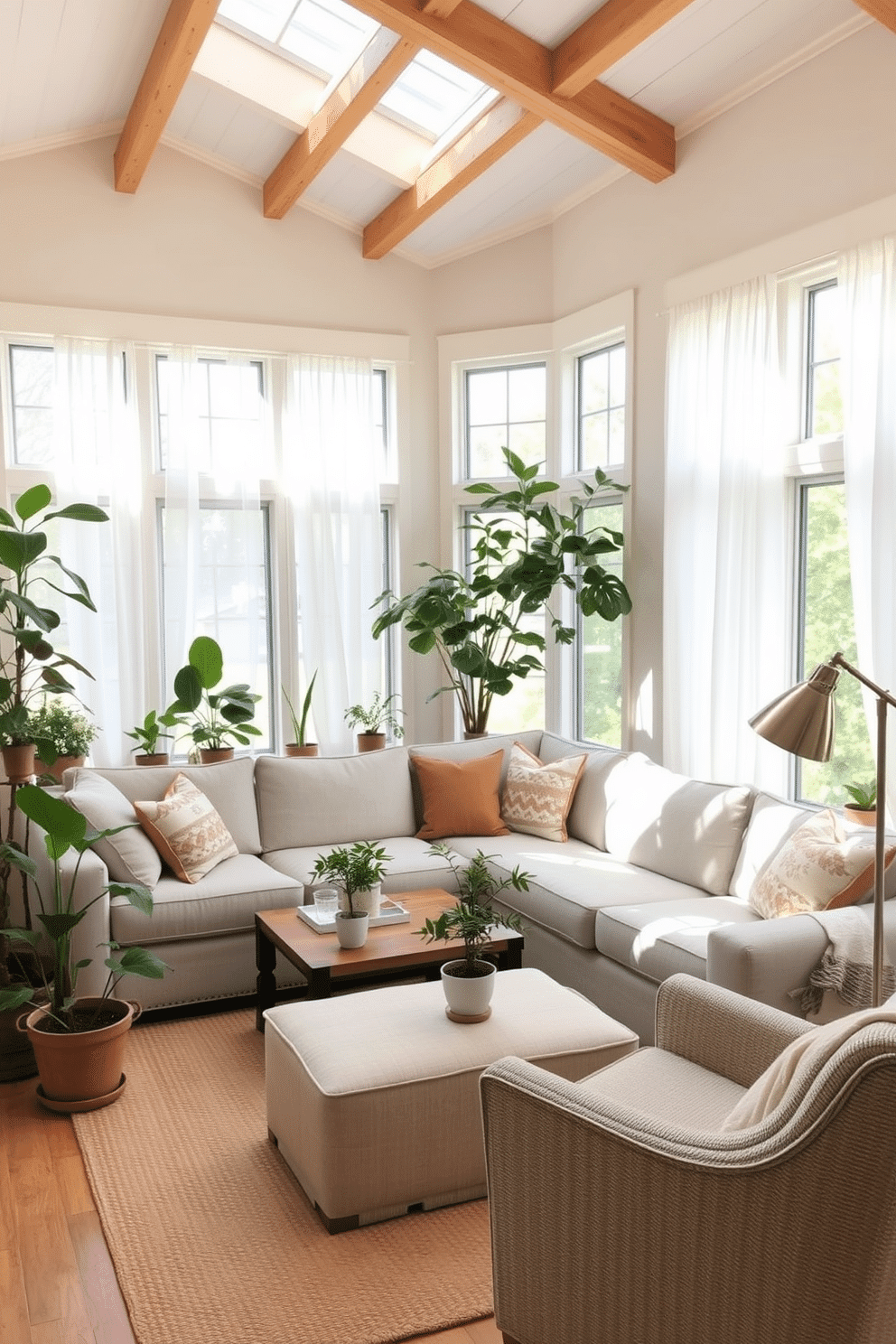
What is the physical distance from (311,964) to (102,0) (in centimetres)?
390

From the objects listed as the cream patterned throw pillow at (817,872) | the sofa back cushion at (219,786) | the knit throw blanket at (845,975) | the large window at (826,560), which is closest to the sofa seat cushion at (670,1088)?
the knit throw blanket at (845,975)

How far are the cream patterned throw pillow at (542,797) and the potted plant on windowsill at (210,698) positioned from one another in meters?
1.31

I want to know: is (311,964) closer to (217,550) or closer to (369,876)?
(369,876)

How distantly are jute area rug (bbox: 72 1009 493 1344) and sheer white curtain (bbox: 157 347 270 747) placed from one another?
9.90ft

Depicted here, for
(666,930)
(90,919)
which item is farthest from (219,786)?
(666,930)

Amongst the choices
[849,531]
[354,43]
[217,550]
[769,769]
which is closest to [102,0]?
[354,43]

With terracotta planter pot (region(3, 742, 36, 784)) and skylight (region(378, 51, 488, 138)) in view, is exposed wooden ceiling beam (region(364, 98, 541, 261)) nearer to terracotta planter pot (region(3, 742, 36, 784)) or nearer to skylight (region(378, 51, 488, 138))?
skylight (region(378, 51, 488, 138))

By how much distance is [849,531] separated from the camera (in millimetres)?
4184

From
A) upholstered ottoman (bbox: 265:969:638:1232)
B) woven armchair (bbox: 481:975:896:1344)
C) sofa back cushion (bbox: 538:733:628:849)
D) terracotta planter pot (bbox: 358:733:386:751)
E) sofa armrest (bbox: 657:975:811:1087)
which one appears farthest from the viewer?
terracotta planter pot (bbox: 358:733:386:751)

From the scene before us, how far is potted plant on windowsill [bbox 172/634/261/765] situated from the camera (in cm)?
530

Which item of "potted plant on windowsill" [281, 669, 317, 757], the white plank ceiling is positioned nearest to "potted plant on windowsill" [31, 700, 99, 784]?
"potted plant on windowsill" [281, 669, 317, 757]

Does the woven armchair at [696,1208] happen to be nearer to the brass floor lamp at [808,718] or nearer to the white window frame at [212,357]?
the brass floor lamp at [808,718]

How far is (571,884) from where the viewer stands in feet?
14.1

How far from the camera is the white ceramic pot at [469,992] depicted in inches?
119
